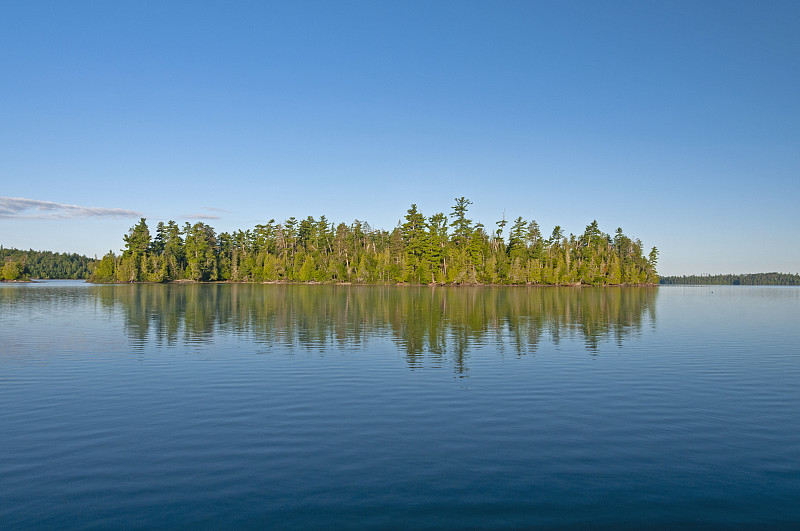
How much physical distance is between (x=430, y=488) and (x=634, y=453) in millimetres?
5612

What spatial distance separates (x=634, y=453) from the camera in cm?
1253

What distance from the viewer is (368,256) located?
542ft

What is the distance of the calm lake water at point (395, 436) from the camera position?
948 centimetres

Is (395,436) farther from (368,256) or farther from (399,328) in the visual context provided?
(368,256)

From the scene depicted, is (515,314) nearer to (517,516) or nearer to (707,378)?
(707,378)

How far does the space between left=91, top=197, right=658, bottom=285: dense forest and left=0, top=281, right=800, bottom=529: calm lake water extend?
123 m

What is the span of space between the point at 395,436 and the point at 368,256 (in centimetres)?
15213

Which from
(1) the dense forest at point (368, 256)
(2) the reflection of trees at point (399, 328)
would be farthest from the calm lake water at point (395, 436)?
(1) the dense forest at point (368, 256)

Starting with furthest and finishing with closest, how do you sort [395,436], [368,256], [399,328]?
[368,256]
[399,328]
[395,436]

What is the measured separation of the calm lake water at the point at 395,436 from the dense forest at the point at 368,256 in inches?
4862

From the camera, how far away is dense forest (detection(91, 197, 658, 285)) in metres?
154

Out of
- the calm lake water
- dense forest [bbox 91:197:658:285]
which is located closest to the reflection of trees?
the calm lake water

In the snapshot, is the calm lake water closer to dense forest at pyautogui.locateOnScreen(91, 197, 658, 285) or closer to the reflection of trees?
the reflection of trees

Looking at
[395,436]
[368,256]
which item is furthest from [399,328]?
[368,256]
